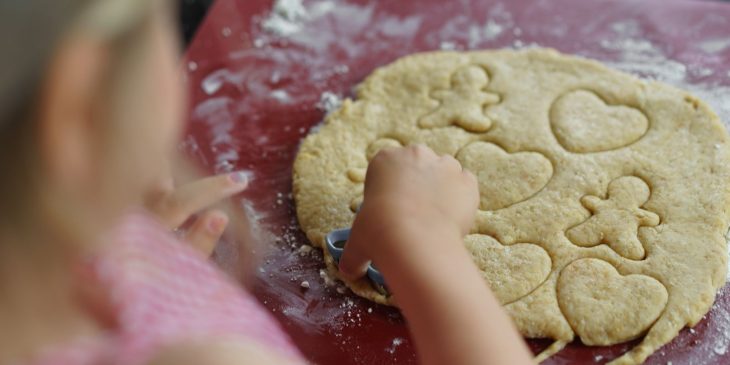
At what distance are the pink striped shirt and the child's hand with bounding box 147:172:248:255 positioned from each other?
243 millimetres

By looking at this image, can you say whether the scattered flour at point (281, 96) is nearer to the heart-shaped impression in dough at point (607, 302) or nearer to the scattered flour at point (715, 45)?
the heart-shaped impression in dough at point (607, 302)

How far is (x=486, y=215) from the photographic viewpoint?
107 cm

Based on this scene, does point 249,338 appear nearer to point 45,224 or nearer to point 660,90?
point 45,224

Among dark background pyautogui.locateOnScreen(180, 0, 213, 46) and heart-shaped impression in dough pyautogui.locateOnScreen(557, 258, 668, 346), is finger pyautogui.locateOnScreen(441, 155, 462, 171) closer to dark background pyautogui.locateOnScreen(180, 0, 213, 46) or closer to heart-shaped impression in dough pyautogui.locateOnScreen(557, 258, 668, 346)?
heart-shaped impression in dough pyautogui.locateOnScreen(557, 258, 668, 346)

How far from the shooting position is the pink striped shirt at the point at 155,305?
592 millimetres

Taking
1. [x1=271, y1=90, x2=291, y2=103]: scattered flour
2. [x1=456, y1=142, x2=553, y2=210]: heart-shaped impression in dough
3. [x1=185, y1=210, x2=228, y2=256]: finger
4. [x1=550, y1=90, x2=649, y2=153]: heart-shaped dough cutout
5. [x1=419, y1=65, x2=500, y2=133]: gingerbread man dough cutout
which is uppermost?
[x1=550, y1=90, x2=649, y2=153]: heart-shaped dough cutout

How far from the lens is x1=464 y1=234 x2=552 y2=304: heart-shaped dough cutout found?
0.98 metres

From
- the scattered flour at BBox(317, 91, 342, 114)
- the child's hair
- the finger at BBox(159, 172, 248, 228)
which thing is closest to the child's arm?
the finger at BBox(159, 172, 248, 228)

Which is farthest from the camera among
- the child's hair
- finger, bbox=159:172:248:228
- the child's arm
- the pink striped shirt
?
finger, bbox=159:172:248:228

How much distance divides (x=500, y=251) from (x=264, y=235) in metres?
0.35

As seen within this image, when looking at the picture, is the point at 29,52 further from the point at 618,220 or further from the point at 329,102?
the point at 329,102

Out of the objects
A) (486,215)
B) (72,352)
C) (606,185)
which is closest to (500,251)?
(486,215)

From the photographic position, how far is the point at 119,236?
714mm

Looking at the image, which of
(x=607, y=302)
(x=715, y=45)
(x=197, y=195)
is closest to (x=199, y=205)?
(x=197, y=195)
